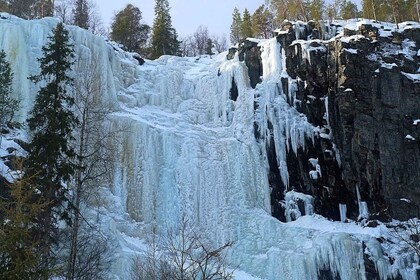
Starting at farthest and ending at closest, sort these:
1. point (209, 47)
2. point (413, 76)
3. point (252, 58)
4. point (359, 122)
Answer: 1. point (209, 47)
2. point (252, 58)
3. point (413, 76)
4. point (359, 122)

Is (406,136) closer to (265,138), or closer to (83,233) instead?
(265,138)

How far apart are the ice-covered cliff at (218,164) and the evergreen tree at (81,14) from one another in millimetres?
12236

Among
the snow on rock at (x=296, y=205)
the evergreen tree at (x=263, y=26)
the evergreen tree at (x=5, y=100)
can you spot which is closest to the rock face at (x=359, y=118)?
the snow on rock at (x=296, y=205)

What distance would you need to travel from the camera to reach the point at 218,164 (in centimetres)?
2403

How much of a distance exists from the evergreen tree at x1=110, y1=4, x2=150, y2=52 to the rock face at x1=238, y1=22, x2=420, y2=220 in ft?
56.2

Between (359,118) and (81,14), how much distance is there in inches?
970

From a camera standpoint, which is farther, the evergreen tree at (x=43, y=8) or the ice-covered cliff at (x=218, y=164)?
the evergreen tree at (x=43, y=8)

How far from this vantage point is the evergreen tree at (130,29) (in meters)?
39.9

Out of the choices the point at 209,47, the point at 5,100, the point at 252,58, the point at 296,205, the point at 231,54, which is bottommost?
the point at 296,205

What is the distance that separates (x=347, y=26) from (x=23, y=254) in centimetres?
2317

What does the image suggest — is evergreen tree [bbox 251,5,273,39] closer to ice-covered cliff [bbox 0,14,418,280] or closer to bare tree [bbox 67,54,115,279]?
ice-covered cliff [bbox 0,14,418,280]

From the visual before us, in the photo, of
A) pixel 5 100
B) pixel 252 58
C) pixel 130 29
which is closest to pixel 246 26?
pixel 130 29

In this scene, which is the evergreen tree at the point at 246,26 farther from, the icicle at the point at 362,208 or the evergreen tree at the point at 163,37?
the icicle at the point at 362,208

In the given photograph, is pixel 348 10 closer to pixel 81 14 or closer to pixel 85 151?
pixel 81 14
